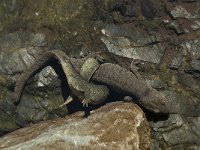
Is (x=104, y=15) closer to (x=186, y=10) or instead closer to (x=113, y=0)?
(x=113, y=0)

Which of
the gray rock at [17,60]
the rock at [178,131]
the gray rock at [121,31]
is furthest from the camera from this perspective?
the gray rock at [17,60]

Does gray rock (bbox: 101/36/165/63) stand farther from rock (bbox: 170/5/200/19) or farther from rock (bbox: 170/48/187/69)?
rock (bbox: 170/5/200/19)

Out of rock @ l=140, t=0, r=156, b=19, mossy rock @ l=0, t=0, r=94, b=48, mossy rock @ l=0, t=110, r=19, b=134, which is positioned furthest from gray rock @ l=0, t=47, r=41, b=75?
rock @ l=140, t=0, r=156, b=19

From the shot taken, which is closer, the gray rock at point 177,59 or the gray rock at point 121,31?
the gray rock at point 177,59

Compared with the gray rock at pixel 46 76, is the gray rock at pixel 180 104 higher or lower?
lower

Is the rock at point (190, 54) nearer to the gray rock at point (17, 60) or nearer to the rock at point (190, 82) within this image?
the rock at point (190, 82)

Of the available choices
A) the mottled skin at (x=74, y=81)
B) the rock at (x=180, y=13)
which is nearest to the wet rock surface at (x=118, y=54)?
the rock at (x=180, y=13)

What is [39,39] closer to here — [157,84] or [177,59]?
[157,84]
